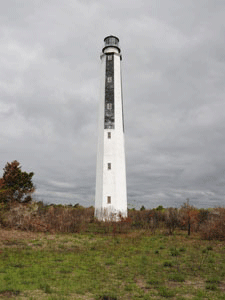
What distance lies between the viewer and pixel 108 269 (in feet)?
30.0

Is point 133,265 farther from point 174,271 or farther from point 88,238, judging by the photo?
point 88,238

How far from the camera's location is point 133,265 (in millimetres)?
9773

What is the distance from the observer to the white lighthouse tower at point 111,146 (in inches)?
989

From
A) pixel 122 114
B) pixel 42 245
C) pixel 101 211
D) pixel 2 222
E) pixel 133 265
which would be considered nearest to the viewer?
pixel 133 265

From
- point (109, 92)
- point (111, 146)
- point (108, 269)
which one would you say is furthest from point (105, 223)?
point (109, 92)

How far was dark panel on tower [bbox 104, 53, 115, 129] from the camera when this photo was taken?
88.9 ft

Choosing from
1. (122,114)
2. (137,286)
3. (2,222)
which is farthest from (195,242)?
(122,114)

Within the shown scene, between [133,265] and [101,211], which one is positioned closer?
[133,265]

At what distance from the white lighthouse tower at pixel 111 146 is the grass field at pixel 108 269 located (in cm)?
1012

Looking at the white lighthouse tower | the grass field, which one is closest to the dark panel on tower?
the white lighthouse tower

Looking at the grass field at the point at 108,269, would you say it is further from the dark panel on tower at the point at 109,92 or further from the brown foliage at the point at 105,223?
the dark panel on tower at the point at 109,92

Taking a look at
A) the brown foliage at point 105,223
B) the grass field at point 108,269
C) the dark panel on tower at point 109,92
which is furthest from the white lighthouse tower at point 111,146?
the grass field at point 108,269

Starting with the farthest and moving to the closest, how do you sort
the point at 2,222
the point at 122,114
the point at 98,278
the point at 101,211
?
the point at 122,114 → the point at 101,211 → the point at 2,222 → the point at 98,278

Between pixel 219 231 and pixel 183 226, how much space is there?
18.6ft
